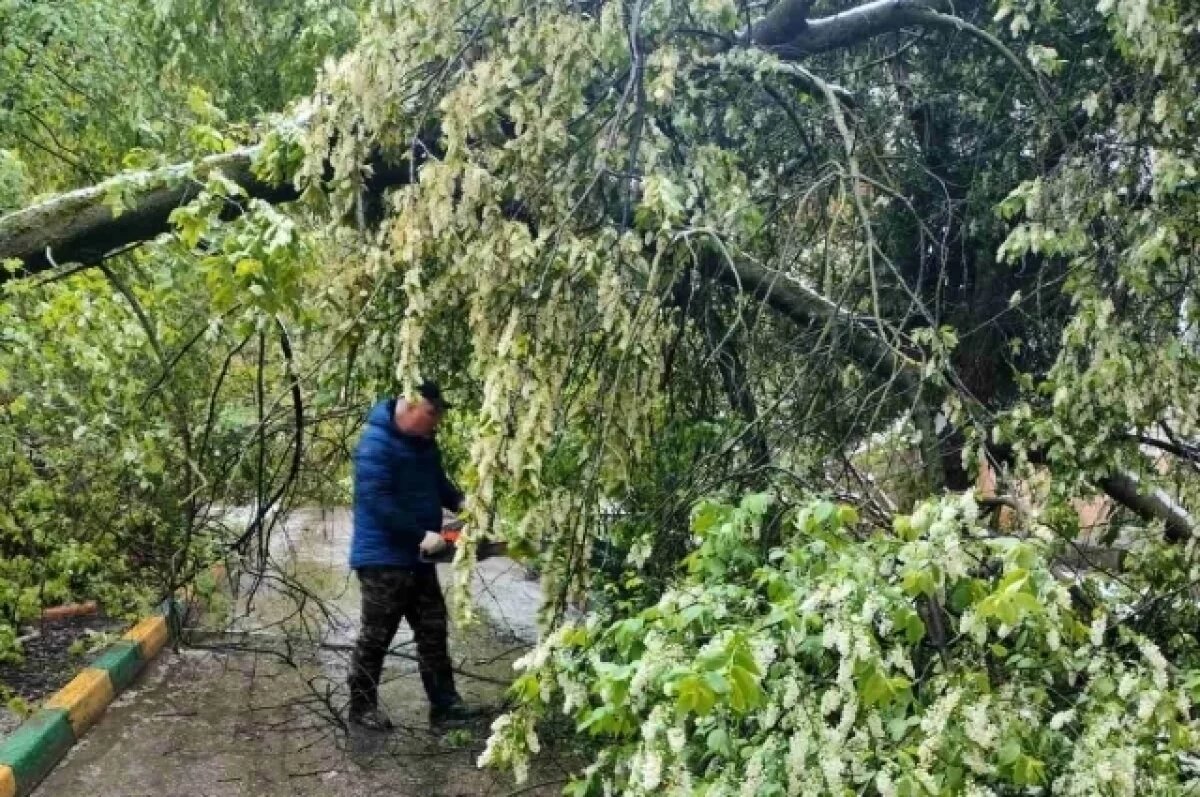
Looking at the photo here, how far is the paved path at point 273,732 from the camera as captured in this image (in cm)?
473

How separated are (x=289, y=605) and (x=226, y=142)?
4.34 metres

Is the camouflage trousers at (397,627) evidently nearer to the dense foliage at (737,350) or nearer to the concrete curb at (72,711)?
the dense foliage at (737,350)

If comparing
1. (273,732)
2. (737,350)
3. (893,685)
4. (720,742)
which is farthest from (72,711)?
(893,685)

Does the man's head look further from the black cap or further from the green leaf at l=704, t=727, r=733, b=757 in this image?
the green leaf at l=704, t=727, r=733, b=757

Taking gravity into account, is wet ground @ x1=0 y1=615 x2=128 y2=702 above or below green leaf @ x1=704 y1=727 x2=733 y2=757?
below

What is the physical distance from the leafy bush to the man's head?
2.19 meters

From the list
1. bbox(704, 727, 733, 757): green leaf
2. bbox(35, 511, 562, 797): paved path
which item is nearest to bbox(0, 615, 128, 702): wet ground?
bbox(35, 511, 562, 797): paved path

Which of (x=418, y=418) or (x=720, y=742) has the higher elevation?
(x=418, y=418)

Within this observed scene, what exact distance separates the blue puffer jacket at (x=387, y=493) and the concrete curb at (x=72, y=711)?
1.47m

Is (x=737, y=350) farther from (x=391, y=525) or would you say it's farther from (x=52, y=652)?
(x=52, y=652)

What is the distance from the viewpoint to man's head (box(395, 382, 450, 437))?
508 cm

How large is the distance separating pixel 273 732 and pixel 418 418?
5.63 feet

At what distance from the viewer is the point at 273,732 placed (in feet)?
17.4

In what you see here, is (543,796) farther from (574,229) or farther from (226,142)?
(226,142)
